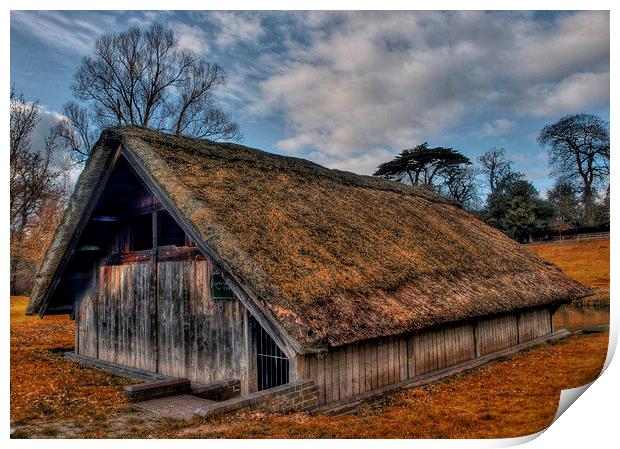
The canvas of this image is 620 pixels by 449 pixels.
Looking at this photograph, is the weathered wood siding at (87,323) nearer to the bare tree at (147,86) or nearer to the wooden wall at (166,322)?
the wooden wall at (166,322)

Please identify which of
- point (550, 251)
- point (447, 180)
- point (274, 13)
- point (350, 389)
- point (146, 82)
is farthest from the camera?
point (550, 251)

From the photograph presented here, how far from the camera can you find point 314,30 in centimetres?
904

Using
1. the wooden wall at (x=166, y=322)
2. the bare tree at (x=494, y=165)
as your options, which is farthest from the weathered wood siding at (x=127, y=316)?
the bare tree at (x=494, y=165)

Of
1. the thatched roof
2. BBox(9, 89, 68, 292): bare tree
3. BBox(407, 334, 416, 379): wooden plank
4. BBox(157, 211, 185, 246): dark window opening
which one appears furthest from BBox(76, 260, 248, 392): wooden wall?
BBox(407, 334, 416, 379): wooden plank

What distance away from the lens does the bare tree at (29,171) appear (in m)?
8.60

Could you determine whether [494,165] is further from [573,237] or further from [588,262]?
[573,237]

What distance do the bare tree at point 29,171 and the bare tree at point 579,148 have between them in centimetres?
1128

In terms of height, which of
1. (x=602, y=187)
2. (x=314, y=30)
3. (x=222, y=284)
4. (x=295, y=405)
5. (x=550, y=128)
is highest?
(x=314, y=30)

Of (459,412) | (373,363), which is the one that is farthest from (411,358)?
(459,412)

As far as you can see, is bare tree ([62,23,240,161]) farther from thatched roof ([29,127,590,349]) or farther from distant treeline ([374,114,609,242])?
distant treeline ([374,114,609,242])

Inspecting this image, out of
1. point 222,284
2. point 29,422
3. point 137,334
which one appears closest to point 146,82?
point 137,334

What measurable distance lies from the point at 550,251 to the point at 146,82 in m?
19.2

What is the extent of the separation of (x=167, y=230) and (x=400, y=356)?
5.17 metres

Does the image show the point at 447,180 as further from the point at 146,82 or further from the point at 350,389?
the point at 350,389
